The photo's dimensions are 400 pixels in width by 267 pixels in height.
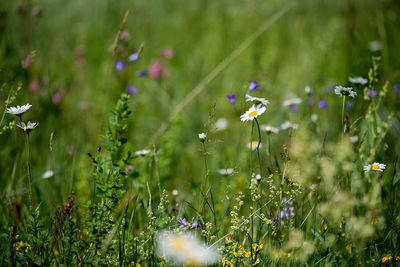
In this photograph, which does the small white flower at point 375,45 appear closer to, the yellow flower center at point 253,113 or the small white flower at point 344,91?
the small white flower at point 344,91

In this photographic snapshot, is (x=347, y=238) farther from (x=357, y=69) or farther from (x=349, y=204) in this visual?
(x=357, y=69)

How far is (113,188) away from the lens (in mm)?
1167

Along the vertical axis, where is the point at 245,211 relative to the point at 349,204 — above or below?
above

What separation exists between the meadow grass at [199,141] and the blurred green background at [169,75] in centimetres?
2

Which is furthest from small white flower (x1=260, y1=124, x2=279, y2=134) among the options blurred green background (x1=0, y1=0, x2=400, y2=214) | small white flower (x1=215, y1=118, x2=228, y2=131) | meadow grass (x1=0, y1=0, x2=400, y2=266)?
small white flower (x1=215, y1=118, x2=228, y2=131)

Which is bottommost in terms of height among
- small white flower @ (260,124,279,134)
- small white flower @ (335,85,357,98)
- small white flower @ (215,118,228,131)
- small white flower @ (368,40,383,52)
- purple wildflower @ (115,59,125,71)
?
small white flower @ (335,85,357,98)

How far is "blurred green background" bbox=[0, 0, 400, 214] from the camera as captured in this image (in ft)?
6.42

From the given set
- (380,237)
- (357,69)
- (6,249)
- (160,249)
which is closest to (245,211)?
(380,237)

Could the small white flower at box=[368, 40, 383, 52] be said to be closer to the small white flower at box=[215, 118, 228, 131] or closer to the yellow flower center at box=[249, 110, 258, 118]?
the small white flower at box=[215, 118, 228, 131]

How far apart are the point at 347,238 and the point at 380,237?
0.75ft

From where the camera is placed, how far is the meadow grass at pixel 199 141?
1115mm

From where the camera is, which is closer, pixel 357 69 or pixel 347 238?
pixel 347 238

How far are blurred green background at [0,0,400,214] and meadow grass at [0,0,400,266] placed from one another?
0.02m

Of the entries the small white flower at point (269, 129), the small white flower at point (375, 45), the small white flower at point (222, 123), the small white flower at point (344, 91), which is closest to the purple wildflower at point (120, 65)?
the small white flower at point (222, 123)
